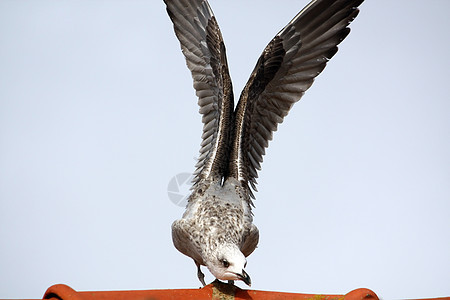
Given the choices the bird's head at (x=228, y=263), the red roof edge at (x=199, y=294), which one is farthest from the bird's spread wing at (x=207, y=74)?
the red roof edge at (x=199, y=294)

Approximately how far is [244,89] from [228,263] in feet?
9.53

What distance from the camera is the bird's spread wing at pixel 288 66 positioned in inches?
305

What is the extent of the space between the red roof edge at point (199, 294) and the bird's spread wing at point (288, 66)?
10.4 feet

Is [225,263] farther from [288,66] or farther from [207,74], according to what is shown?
[288,66]

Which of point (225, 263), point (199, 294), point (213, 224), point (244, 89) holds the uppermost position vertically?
point (244, 89)

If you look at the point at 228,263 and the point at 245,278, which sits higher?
the point at 228,263

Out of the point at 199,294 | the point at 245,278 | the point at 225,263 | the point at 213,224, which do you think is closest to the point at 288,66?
the point at 213,224

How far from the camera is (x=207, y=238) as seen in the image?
5891 millimetres

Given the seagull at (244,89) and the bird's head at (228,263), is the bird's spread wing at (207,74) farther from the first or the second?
the bird's head at (228,263)

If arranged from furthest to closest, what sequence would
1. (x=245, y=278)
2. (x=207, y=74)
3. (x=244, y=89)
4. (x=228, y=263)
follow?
(x=207, y=74)
(x=244, y=89)
(x=228, y=263)
(x=245, y=278)

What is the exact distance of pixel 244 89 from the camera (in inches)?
300

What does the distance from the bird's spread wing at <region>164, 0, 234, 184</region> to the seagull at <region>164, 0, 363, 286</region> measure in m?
0.01

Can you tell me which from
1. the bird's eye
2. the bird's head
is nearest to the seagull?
the bird's head

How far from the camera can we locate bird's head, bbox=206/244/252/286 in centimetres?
511
